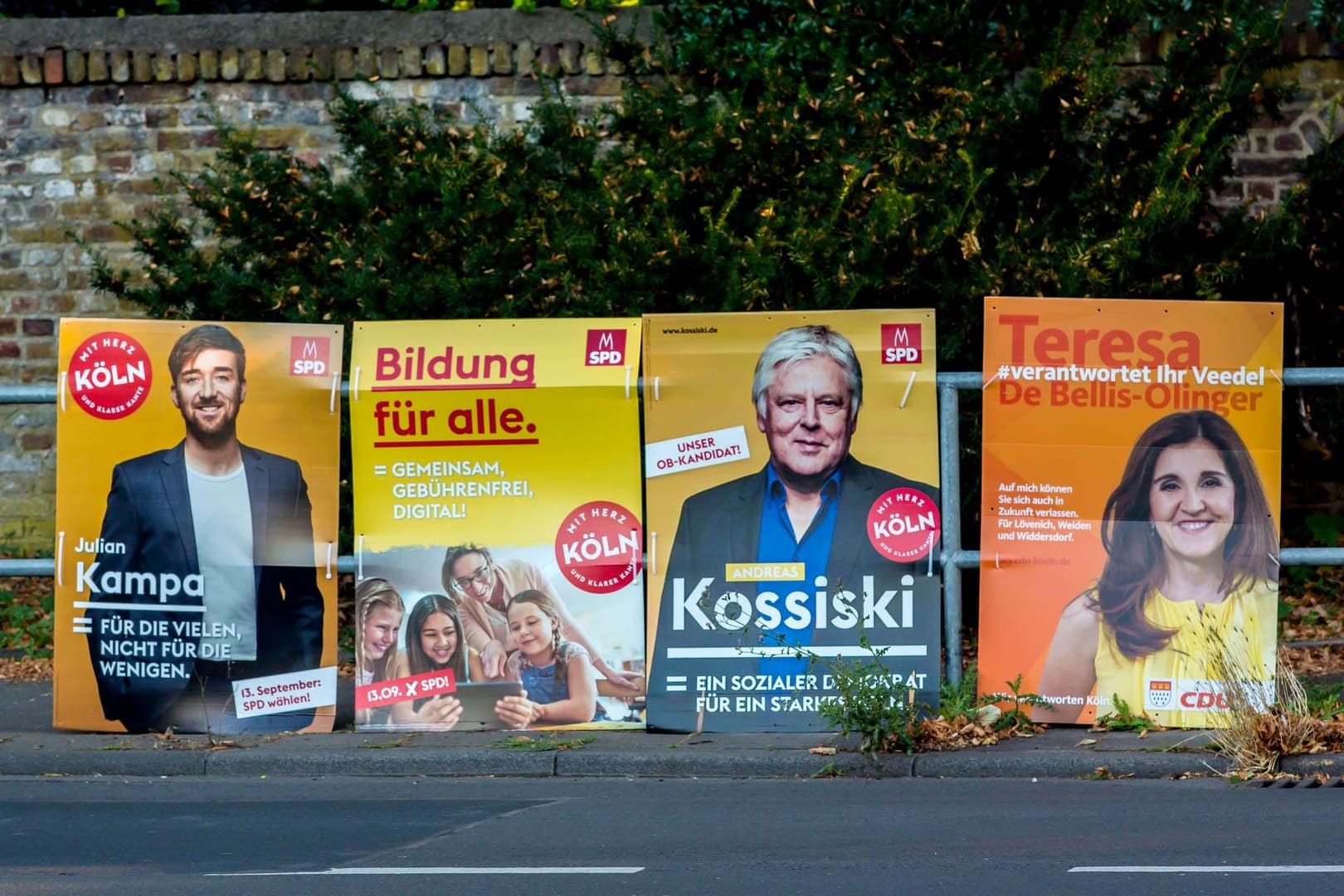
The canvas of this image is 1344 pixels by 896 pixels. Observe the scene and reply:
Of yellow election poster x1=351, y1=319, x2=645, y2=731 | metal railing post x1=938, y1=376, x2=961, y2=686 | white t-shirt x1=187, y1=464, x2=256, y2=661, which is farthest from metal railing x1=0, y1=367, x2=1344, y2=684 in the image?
white t-shirt x1=187, y1=464, x2=256, y2=661

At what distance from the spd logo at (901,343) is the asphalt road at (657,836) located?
1.94 meters

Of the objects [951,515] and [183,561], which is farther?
[183,561]

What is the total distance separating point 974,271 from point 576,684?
10.6ft

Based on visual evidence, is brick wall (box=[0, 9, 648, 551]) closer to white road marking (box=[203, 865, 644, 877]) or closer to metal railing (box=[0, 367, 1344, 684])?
metal railing (box=[0, 367, 1344, 684])

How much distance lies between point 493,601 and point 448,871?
237 cm

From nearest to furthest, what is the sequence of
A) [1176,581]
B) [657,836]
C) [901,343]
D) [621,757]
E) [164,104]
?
[657,836]
[621,757]
[1176,581]
[901,343]
[164,104]

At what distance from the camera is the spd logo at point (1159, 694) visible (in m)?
7.83

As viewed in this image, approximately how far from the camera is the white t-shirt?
26.9 ft

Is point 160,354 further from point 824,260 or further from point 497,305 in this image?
point 824,260

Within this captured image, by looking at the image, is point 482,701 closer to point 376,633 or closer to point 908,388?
point 376,633

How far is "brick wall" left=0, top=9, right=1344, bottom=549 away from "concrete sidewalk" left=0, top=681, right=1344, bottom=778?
195 inches

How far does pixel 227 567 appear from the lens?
8211 mm

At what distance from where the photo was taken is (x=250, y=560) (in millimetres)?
8211

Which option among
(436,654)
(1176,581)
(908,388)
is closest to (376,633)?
(436,654)
